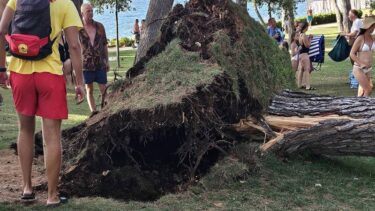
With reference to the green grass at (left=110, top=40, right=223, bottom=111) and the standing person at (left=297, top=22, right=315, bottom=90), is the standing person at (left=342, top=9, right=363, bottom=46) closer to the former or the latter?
the standing person at (left=297, top=22, right=315, bottom=90)

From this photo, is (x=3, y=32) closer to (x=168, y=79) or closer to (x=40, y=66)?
(x=40, y=66)

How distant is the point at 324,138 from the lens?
6.26m

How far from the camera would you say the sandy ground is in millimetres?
5480

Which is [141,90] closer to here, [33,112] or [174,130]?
[174,130]

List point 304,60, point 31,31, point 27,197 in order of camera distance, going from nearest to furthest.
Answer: point 31,31, point 27,197, point 304,60

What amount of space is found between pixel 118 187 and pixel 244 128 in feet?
5.23

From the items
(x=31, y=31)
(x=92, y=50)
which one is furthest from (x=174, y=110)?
(x=92, y=50)

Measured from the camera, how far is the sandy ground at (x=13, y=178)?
5.48m

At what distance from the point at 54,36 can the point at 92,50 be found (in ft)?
14.9

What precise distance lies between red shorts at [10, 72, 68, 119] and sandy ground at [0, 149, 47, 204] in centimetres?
86

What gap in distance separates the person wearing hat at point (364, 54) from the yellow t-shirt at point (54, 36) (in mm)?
5959

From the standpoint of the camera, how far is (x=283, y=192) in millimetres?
5625

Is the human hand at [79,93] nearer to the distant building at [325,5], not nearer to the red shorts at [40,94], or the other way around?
the red shorts at [40,94]

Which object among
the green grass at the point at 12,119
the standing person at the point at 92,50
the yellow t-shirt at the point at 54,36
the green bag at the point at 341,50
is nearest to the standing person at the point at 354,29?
the green bag at the point at 341,50
